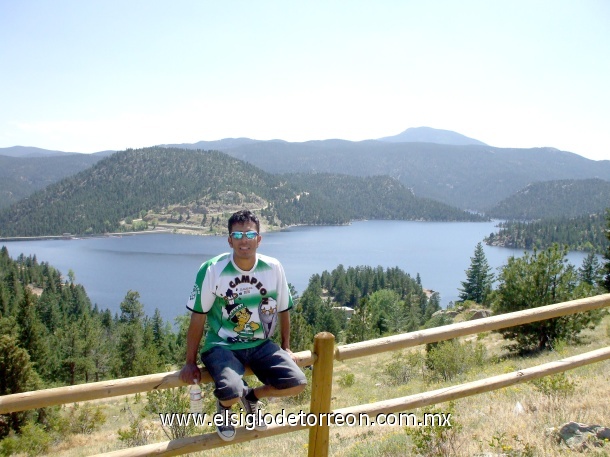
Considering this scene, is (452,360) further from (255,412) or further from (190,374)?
(190,374)

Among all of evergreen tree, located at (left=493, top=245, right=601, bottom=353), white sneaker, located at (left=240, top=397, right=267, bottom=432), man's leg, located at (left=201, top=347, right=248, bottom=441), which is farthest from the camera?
evergreen tree, located at (left=493, top=245, right=601, bottom=353)

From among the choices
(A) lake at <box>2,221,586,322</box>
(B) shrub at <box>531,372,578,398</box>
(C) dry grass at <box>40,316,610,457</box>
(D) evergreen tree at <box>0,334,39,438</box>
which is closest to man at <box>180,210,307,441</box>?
(C) dry grass at <box>40,316,610,457</box>

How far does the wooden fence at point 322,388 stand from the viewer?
9.82 ft

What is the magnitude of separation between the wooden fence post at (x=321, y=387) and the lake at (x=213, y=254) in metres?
69.0

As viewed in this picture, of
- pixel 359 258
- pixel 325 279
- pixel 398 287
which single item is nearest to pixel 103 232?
pixel 359 258

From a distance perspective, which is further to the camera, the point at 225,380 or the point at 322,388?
the point at 322,388

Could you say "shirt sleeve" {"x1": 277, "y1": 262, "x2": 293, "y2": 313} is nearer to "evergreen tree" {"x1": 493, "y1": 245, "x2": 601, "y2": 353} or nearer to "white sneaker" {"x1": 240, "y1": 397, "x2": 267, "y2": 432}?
"white sneaker" {"x1": 240, "y1": 397, "x2": 267, "y2": 432}

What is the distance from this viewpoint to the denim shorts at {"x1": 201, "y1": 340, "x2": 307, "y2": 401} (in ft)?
10.3

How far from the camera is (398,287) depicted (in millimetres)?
84188

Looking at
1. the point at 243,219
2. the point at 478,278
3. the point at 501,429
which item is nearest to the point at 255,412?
the point at 243,219

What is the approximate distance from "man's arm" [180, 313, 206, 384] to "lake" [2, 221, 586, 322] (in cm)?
6909

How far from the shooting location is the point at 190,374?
3193mm

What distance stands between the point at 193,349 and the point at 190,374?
0.65 ft

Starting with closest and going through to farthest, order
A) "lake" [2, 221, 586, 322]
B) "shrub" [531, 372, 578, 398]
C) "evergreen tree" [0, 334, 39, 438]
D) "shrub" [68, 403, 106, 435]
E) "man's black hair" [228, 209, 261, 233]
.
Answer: "man's black hair" [228, 209, 261, 233] < "shrub" [531, 372, 578, 398] < "shrub" [68, 403, 106, 435] < "evergreen tree" [0, 334, 39, 438] < "lake" [2, 221, 586, 322]
